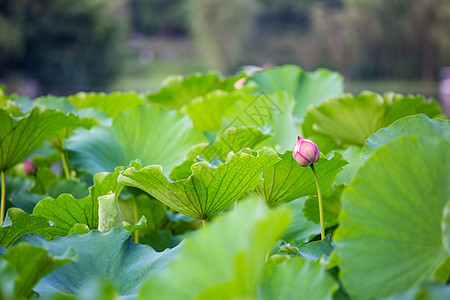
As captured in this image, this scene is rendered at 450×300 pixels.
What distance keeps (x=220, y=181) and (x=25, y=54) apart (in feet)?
40.6

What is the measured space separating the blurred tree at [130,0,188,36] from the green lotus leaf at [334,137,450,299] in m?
25.4

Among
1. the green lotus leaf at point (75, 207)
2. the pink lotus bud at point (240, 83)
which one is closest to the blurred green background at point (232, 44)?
the pink lotus bud at point (240, 83)

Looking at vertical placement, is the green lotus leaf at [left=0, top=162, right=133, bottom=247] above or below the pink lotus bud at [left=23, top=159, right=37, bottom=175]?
above

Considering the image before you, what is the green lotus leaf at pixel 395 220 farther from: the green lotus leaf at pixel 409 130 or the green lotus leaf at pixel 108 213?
the green lotus leaf at pixel 108 213

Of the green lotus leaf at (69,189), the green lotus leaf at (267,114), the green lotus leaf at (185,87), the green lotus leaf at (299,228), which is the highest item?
the green lotus leaf at (267,114)

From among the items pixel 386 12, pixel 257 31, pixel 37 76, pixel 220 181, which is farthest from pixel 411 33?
pixel 220 181

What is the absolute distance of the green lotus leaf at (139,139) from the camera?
55 centimetres

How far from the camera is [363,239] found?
0.25m

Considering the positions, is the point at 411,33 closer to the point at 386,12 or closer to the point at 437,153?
the point at 386,12

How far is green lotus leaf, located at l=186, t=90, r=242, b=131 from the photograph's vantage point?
65 cm

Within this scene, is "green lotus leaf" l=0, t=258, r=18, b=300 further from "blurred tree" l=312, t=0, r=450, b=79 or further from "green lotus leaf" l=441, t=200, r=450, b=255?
"blurred tree" l=312, t=0, r=450, b=79

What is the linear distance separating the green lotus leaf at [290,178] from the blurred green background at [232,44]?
→ 937 cm

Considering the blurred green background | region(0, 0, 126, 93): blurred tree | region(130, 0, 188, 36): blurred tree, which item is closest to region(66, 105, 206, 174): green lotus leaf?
the blurred green background

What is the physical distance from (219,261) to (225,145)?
274 millimetres
